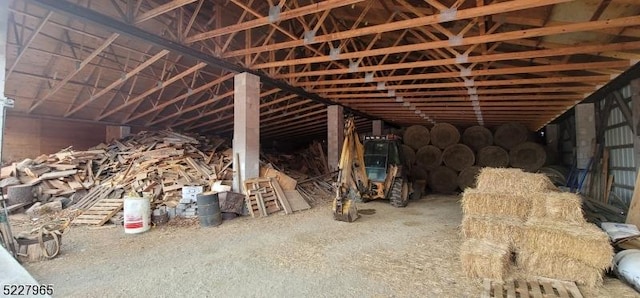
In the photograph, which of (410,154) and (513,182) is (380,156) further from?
(513,182)

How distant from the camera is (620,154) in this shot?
7.05 metres

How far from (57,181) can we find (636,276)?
10696 mm

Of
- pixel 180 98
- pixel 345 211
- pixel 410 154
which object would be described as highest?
pixel 180 98

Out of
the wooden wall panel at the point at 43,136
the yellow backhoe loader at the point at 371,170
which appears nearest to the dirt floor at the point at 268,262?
the yellow backhoe loader at the point at 371,170

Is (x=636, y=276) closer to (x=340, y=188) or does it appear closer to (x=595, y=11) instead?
(x=595, y=11)

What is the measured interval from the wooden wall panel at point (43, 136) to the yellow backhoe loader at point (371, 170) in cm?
1002

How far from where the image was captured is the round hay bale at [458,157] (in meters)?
11.0

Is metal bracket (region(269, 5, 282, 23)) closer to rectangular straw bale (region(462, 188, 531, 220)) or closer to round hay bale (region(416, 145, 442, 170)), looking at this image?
rectangular straw bale (region(462, 188, 531, 220))

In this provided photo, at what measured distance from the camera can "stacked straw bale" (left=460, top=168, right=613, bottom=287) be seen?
Answer: 3.43 metres

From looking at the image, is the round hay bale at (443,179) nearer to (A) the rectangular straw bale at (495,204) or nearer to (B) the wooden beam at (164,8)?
(A) the rectangular straw bale at (495,204)

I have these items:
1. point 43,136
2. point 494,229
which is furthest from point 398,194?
point 43,136

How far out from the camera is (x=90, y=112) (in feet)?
35.5

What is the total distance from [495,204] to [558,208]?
0.72 m

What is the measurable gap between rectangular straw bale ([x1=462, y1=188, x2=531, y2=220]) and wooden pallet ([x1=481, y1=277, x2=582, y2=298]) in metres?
1.01
